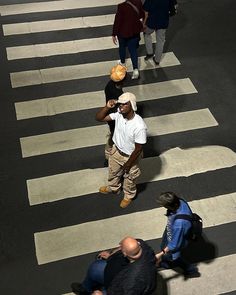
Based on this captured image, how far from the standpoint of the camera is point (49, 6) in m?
11.7

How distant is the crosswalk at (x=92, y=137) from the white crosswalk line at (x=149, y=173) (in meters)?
0.02

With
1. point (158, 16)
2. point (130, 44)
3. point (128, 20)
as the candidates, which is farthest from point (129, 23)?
point (158, 16)

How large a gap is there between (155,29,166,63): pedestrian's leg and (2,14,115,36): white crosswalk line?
2.04m

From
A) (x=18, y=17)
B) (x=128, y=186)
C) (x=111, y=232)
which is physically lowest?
(x=111, y=232)

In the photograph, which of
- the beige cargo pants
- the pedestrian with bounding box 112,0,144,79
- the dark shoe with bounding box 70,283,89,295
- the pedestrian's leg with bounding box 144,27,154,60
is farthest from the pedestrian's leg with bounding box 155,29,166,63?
the dark shoe with bounding box 70,283,89,295

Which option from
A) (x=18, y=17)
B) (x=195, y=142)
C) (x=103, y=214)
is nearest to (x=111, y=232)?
(x=103, y=214)

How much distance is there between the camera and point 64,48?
34.0ft

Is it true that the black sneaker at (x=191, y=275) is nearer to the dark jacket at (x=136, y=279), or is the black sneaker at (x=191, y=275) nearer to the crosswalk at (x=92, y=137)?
the crosswalk at (x=92, y=137)

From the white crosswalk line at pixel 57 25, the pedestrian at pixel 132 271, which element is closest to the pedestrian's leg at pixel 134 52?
the white crosswalk line at pixel 57 25

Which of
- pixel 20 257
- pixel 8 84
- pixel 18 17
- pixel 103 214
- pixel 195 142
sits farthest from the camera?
pixel 18 17

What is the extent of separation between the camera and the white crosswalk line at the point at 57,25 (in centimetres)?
1086

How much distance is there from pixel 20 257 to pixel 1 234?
1.66 feet

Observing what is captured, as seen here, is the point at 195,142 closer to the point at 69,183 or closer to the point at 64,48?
the point at 69,183

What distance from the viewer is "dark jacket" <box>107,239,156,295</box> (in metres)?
4.56
